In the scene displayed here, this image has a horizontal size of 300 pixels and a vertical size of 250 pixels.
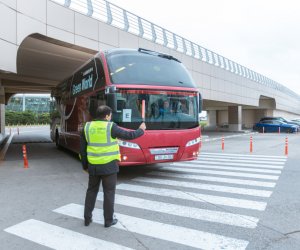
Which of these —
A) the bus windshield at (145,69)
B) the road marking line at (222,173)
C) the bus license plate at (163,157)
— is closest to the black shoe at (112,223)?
the bus license plate at (163,157)

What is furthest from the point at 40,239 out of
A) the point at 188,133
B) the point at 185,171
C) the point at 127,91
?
the point at 185,171

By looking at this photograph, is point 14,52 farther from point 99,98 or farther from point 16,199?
point 16,199

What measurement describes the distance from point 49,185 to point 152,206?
3346 millimetres

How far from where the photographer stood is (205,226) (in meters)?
4.94

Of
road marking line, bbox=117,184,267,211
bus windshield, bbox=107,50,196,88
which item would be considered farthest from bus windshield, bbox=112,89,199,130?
road marking line, bbox=117,184,267,211

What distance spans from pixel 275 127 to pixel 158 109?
104 feet

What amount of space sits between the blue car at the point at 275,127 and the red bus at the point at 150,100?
97.5 feet

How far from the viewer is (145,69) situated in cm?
895

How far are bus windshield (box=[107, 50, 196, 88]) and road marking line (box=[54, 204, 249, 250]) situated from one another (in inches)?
164

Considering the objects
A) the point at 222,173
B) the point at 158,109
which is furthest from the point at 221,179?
the point at 158,109

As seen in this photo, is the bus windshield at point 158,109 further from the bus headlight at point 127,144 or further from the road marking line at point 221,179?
the road marking line at point 221,179

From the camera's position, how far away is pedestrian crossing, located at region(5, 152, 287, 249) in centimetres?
438

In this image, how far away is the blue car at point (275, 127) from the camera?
117 ft

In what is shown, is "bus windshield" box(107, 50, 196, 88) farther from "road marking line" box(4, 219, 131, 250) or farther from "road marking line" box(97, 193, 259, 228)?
"road marking line" box(4, 219, 131, 250)
